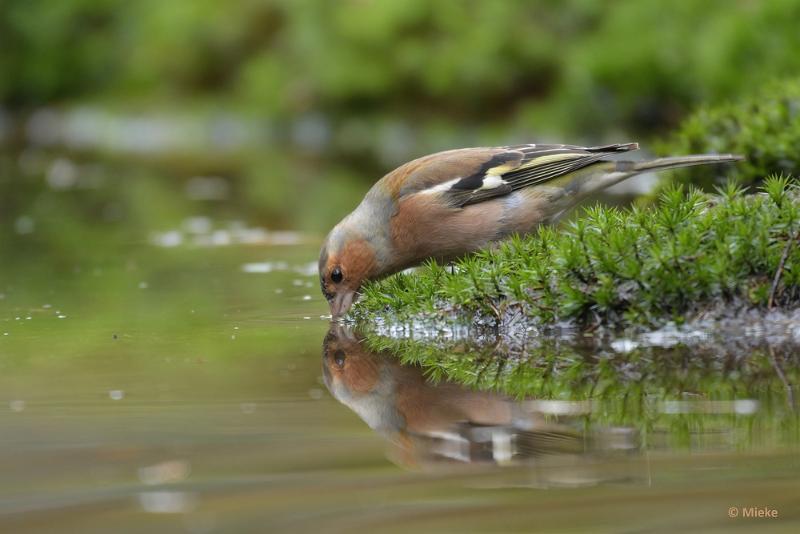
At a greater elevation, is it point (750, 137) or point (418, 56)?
point (418, 56)

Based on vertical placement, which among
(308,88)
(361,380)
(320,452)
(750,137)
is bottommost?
(320,452)

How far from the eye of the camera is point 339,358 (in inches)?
276

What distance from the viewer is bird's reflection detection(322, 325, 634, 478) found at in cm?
488

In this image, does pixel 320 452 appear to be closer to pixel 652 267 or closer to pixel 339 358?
pixel 339 358

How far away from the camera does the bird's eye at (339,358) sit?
6843 mm

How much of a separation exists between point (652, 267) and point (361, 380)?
1607 millimetres

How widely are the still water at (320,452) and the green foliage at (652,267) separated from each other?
0.87 metres

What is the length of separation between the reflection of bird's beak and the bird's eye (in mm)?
965

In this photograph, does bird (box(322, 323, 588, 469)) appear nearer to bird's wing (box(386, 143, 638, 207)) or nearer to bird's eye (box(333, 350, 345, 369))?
bird's eye (box(333, 350, 345, 369))

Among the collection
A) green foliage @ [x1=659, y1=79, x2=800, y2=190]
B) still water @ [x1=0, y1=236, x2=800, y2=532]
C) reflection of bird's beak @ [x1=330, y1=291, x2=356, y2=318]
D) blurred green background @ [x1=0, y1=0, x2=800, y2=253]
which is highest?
blurred green background @ [x1=0, y1=0, x2=800, y2=253]

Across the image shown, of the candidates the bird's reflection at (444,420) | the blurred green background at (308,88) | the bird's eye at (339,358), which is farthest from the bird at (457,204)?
the blurred green background at (308,88)

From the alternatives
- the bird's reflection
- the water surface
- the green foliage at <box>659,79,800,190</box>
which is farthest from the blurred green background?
the bird's reflection

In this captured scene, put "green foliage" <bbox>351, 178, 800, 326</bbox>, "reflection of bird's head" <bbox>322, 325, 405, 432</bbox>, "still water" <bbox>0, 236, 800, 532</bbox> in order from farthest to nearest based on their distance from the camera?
"green foliage" <bbox>351, 178, 800, 326</bbox>
"reflection of bird's head" <bbox>322, 325, 405, 432</bbox>
"still water" <bbox>0, 236, 800, 532</bbox>

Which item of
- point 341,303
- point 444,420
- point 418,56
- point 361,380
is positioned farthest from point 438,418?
point 418,56
